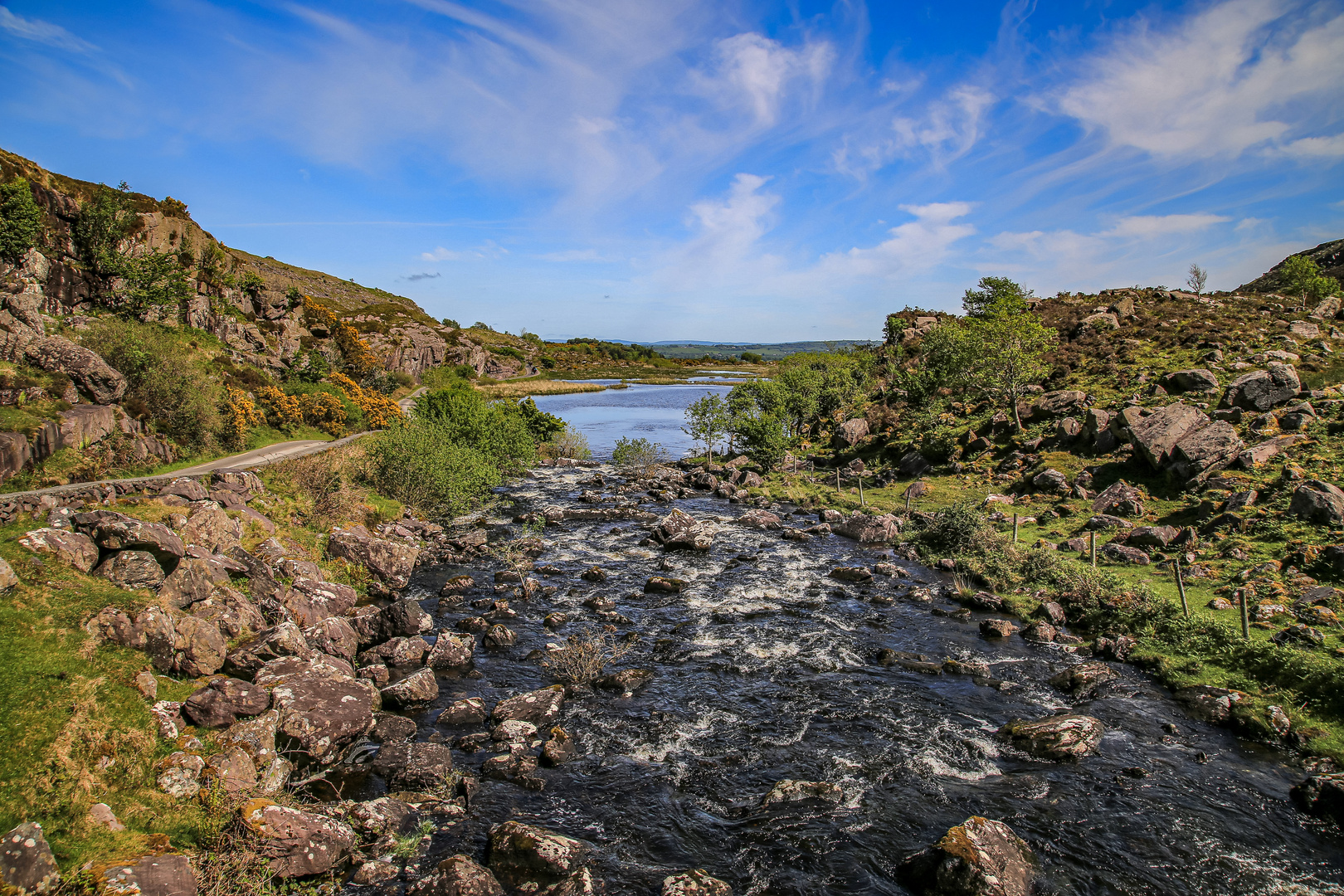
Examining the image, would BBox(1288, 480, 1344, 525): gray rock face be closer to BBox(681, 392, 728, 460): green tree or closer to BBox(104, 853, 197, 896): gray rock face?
BBox(104, 853, 197, 896): gray rock face

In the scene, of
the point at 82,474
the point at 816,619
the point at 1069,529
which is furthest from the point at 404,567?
the point at 1069,529

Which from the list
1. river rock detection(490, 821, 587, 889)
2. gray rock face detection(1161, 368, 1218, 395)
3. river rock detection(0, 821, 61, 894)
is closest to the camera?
river rock detection(0, 821, 61, 894)

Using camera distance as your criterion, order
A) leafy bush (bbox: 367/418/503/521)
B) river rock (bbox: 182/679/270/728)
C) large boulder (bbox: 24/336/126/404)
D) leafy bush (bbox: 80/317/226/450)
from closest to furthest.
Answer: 1. river rock (bbox: 182/679/270/728)
2. large boulder (bbox: 24/336/126/404)
3. leafy bush (bbox: 80/317/226/450)
4. leafy bush (bbox: 367/418/503/521)

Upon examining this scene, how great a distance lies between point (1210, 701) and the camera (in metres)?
17.1

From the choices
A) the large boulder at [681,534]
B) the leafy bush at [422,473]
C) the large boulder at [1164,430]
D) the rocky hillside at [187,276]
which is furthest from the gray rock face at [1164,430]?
the rocky hillside at [187,276]

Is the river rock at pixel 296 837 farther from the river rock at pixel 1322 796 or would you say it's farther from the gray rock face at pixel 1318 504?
the gray rock face at pixel 1318 504

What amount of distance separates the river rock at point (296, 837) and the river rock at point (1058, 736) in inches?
644

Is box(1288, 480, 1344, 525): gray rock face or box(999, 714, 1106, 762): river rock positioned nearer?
box(999, 714, 1106, 762): river rock

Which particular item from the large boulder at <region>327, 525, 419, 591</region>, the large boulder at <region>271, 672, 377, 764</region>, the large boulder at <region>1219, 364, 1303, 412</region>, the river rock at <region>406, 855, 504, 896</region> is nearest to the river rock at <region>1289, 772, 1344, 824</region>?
the river rock at <region>406, 855, 504, 896</region>

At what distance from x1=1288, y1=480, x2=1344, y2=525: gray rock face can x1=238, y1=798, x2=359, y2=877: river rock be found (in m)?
34.7

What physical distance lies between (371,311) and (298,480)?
10657cm

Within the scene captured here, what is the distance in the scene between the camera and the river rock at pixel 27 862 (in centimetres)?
854

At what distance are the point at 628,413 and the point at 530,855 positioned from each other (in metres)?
105

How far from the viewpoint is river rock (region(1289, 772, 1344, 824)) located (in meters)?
12.9
